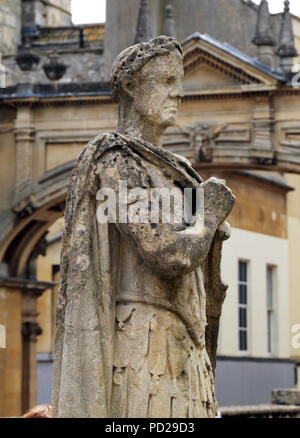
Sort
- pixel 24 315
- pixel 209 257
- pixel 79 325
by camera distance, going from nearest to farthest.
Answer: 1. pixel 79 325
2. pixel 209 257
3. pixel 24 315

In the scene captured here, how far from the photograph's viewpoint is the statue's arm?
19.4 ft

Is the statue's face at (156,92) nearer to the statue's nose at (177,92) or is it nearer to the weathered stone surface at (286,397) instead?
the statue's nose at (177,92)

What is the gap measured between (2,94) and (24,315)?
3.52 metres

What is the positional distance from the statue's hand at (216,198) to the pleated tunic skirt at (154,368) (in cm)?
42

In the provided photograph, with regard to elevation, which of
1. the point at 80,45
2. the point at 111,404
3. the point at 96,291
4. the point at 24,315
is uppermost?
the point at 80,45

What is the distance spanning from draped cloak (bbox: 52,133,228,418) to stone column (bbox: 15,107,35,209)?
1623cm

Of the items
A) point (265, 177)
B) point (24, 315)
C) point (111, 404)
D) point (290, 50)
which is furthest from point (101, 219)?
point (265, 177)

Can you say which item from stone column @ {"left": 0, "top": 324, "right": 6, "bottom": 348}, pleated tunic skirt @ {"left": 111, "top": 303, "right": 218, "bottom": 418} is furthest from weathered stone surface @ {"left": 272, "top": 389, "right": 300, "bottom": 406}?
pleated tunic skirt @ {"left": 111, "top": 303, "right": 218, "bottom": 418}

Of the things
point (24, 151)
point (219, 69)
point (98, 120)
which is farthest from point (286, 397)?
point (24, 151)

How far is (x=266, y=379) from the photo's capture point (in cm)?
3378

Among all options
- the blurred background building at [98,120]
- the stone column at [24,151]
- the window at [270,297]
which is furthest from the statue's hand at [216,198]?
the window at [270,297]

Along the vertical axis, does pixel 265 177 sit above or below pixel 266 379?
above

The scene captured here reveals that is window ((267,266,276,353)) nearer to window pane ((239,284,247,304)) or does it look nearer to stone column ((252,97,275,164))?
window pane ((239,284,247,304))

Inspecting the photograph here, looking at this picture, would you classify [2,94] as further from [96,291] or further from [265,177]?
[96,291]
